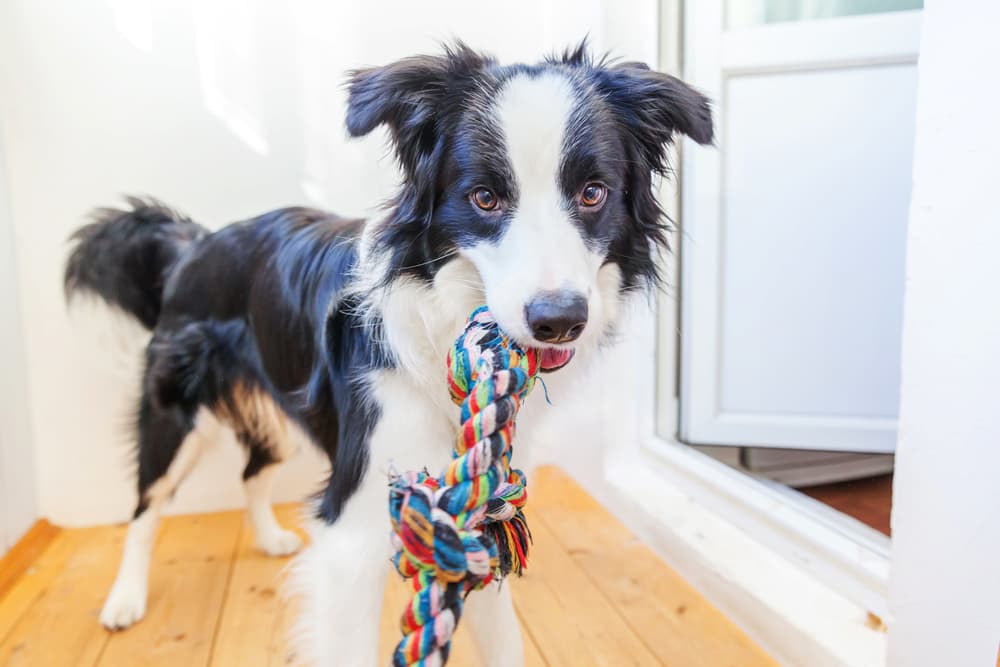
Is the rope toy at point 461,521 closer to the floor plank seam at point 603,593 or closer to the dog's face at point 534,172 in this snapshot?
the dog's face at point 534,172

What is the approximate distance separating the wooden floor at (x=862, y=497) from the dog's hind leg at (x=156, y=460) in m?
1.73

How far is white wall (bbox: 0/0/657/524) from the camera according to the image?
6.56 feet

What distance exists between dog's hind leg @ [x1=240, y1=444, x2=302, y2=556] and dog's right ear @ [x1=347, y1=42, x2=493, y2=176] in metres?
1.19

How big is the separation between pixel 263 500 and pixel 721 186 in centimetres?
158

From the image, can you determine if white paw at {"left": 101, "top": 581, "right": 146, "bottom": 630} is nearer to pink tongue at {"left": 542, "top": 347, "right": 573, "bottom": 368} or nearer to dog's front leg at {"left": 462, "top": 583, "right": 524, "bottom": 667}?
dog's front leg at {"left": 462, "top": 583, "right": 524, "bottom": 667}

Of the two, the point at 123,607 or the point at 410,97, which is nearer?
the point at 410,97

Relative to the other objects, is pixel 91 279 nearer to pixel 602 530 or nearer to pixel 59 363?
pixel 59 363

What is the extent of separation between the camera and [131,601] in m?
1.68

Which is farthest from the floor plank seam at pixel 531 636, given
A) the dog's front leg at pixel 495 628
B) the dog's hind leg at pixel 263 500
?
the dog's hind leg at pixel 263 500

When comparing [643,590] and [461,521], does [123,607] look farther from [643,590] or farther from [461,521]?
[461,521]

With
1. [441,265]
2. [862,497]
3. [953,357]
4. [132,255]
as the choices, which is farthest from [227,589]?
[862,497]

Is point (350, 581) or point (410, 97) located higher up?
point (410, 97)

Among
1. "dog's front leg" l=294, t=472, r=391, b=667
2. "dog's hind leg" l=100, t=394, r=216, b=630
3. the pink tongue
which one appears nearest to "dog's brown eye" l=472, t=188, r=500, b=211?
the pink tongue

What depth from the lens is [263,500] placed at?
6.71 feet
